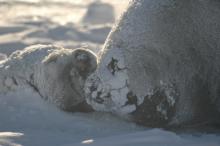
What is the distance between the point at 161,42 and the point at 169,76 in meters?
0.24

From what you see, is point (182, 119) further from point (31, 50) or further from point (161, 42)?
point (31, 50)

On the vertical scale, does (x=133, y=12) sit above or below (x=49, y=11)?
below

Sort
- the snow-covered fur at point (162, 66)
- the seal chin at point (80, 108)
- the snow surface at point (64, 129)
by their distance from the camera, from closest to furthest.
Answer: the snow surface at point (64, 129) → the snow-covered fur at point (162, 66) → the seal chin at point (80, 108)

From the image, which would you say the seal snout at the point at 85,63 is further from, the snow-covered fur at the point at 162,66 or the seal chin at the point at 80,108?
the seal chin at the point at 80,108

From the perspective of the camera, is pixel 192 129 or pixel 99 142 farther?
pixel 192 129

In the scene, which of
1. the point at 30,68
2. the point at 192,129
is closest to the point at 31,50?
the point at 30,68

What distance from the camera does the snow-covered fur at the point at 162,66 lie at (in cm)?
317

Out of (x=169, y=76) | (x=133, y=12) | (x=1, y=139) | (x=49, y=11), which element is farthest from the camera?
(x=49, y=11)

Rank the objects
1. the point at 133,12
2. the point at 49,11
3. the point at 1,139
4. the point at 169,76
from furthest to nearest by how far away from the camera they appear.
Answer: the point at 49,11, the point at 133,12, the point at 169,76, the point at 1,139

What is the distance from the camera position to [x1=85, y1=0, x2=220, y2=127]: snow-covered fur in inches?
125

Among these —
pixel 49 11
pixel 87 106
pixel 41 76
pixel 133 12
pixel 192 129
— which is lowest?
pixel 192 129

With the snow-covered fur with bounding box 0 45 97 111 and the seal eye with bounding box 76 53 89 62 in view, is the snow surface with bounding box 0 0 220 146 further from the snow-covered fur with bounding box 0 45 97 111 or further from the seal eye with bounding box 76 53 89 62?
the seal eye with bounding box 76 53 89 62

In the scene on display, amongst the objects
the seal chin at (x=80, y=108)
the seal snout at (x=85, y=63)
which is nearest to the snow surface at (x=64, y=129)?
the seal chin at (x=80, y=108)

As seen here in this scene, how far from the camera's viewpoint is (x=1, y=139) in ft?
8.96
